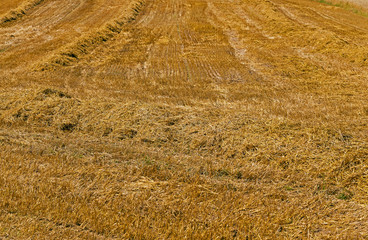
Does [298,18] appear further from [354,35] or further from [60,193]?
[60,193]

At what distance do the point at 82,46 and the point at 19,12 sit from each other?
1130 cm

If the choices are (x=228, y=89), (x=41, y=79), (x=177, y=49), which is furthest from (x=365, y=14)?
(x=41, y=79)

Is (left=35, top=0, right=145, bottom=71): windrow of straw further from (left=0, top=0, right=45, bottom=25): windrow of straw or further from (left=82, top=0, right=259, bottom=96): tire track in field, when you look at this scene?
(left=0, top=0, right=45, bottom=25): windrow of straw

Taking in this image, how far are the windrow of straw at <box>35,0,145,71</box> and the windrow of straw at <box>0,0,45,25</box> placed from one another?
7.37 meters

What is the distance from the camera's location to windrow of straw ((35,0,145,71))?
39.2ft

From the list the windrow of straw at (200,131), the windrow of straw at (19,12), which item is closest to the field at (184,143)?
the windrow of straw at (200,131)

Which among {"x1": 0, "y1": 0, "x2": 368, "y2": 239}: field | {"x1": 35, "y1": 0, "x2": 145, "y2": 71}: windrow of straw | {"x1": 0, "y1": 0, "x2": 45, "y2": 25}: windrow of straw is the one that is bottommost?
{"x1": 0, "y1": 0, "x2": 368, "y2": 239}: field

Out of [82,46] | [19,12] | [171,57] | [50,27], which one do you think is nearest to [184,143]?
[171,57]

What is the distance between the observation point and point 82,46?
46.3 feet

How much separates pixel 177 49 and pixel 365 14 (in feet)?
A: 72.7

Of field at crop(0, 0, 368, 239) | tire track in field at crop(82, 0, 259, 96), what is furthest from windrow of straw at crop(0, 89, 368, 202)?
tire track in field at crop(82, 0, 259, 96)

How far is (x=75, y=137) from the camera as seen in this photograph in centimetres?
649

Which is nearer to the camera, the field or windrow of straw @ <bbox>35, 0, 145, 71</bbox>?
the field

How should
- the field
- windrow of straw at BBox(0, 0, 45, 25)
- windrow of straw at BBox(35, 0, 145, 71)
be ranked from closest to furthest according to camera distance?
the field, windrow of straw at BBox(35, 0, 145, 71), windrow of straw at BBox(0, 0, 45, 25)
